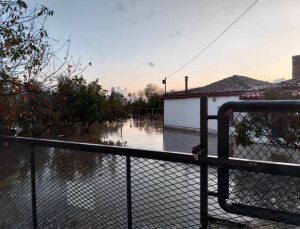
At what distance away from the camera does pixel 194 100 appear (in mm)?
22000

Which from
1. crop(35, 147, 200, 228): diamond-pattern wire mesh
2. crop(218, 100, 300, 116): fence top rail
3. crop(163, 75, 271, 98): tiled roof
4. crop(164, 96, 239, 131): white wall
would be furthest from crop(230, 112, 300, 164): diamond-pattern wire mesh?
crop(164, 96, 239, 131): white wall

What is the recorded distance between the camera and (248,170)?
1438 mm

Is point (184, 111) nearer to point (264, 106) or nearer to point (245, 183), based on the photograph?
point (245, 183)

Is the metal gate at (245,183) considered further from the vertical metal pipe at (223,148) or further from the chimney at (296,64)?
the chimney at (296,64)

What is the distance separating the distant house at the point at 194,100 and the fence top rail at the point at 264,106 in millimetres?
17448

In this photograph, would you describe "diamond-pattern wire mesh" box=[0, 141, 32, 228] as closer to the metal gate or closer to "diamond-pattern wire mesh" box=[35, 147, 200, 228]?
"diamond-pattern wire mesh" box=[35, 147, 200, 228]

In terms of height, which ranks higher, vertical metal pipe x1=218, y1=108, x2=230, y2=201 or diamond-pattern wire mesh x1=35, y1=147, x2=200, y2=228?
vertical metal pipe x1=218, y1=108, x2=230, y2=201

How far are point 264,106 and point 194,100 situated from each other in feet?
67.8

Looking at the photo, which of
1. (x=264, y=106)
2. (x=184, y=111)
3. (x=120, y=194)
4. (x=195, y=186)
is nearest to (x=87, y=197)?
(x=120, y=194)

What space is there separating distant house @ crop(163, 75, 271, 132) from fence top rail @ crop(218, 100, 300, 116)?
1745 centimetres

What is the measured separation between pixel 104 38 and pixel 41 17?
7.42 meters

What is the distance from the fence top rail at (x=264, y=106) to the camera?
4.70ft

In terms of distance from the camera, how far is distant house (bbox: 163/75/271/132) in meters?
19.6

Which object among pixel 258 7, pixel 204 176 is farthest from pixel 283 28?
pixel 204 176
